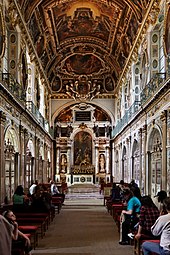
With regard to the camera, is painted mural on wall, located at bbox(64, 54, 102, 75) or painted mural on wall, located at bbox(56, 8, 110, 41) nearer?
painted mural on wall, located at bbox(56, 8, 110, 41)

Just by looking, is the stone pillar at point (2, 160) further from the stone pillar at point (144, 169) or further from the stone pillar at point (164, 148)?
the stone pillar at point (144, 169)

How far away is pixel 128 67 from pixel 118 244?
845 inches

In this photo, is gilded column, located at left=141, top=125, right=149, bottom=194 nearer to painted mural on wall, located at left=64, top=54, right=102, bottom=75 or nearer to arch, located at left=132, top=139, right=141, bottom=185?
arch, located at left=132, top=139, right=141, bottom=185

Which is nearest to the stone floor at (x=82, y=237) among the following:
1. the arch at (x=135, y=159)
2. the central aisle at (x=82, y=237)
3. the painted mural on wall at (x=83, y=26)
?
the central aisle at (x=82, y=237)

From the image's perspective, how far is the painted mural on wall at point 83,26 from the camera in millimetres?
31320

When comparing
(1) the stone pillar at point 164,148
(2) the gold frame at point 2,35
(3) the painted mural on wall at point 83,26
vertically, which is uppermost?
(3) the painted mural on wall at point 83,26

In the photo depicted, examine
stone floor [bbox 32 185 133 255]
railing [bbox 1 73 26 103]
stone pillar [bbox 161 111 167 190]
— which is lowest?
stone floor [bbox 32 185 133 255]

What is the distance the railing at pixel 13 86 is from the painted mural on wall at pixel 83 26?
9.46 metres

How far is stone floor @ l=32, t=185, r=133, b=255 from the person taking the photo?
11125mm

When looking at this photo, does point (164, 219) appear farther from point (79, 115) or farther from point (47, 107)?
point (79, 115)

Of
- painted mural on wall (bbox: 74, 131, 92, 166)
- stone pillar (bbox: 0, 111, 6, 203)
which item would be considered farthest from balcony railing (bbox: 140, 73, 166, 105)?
painted mural on wall (bbox: 74, 131, 92, 166)

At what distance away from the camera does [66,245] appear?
11.9m

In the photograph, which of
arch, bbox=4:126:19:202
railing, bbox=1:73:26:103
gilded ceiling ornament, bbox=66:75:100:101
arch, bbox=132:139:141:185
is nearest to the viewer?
railing, bbox=1:73:26:103

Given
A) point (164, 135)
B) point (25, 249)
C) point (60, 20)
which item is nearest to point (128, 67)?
point (60, 20)
